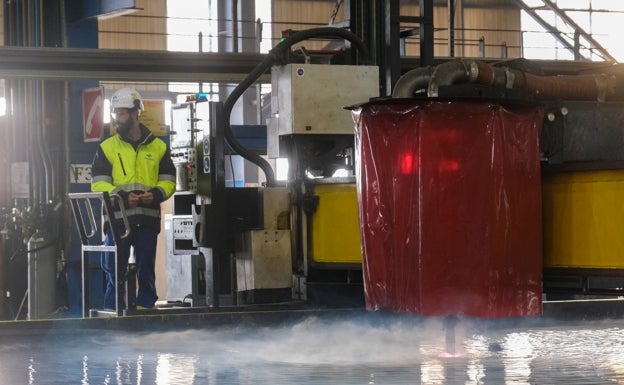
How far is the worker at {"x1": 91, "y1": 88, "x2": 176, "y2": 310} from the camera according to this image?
9.41 meters

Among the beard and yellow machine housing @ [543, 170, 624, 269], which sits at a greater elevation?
the beard

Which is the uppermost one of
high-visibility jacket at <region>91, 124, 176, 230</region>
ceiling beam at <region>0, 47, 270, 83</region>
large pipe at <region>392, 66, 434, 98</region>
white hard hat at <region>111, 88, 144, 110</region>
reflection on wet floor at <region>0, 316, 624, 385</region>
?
ceiling beam at <region>0, 47, 270, 83</region>

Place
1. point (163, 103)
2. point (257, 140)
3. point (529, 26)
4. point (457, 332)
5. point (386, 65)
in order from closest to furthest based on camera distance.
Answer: point (457, 332) → point (386, 65) → point (163, 103) → point (257, 140) → point (529, 26)

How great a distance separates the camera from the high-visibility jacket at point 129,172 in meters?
9.47

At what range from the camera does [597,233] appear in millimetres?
5805

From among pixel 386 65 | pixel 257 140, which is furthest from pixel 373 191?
pixel 257 140

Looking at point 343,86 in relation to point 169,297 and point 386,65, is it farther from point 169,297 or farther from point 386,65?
point 169,297

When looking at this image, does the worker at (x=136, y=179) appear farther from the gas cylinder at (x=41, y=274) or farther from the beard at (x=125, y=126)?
the gas cylinder at (x=41, y=274)

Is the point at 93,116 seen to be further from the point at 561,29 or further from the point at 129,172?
the point at 561,29

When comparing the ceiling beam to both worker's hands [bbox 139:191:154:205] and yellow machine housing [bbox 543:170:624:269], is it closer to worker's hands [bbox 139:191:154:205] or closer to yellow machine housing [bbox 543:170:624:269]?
worker's hands [bbox 139:191:154:205]

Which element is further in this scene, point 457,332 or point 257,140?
point 257,140

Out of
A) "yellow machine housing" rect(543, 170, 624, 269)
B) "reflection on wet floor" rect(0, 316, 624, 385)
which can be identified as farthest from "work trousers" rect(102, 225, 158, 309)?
"yellow machine housing" rect(543, 170, 624, 269)

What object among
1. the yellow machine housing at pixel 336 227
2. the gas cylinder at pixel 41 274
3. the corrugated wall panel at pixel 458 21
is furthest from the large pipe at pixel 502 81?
the corrugated wall panel at pixel 458 21

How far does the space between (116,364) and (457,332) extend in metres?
2.28
